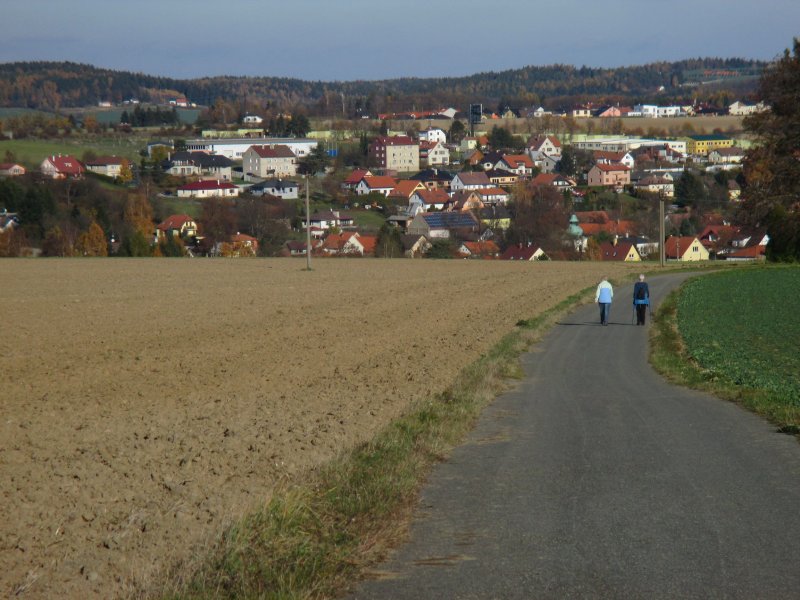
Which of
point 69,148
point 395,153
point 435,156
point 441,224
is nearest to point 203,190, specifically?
point 441,224

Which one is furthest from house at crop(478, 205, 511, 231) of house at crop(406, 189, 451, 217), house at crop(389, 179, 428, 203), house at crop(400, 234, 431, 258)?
house at crop(389, 179, 428, 203)

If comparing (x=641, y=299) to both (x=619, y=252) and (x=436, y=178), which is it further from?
(x=436, y=178)

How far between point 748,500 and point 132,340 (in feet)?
55.9

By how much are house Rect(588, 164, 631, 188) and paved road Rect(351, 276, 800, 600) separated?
419 ft

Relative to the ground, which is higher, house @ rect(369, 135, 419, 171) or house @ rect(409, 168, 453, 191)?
house @ rect(369, 135, 419, 171)

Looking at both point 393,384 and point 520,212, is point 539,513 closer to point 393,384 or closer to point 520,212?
point 393,384

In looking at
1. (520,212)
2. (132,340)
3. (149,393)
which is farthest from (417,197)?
(149,393)

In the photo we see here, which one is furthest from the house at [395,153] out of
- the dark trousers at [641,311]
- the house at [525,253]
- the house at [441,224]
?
the dark trousers at [641,311]

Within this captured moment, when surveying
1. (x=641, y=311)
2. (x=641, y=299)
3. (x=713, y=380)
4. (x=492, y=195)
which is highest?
(x=713, y=380)

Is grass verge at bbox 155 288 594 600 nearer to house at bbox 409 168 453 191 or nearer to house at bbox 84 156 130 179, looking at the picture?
house at bbox 84 156 130 179

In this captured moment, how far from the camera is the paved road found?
6.88m

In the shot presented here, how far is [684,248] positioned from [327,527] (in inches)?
3230

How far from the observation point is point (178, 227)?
297 feet

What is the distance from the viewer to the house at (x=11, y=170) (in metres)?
109
